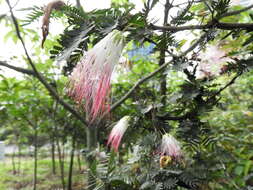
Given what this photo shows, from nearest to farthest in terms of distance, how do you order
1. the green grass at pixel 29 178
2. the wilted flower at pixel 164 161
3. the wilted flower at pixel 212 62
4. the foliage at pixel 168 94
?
the foliage at pixel 168 94 < the wilted flower at pixel 164 161 < the wilted flower at pixel 212 62 < the green grass at pixel 29 178

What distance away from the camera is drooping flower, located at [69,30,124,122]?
1.43ft

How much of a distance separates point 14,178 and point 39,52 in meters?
1.27

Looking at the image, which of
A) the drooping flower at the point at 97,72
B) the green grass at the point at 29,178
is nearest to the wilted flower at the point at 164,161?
the drooping flower at the point at 97,72

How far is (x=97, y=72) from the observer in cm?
46

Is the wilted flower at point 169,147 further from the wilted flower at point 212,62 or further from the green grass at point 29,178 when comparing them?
the green grass at point 29,178

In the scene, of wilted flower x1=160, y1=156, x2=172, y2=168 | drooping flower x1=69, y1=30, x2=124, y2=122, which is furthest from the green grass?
drooping flower x1=69, y1=30, x2=124, y2=122

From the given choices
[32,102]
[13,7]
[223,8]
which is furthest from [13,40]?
[223,8]

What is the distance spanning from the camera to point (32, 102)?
1.45 meters

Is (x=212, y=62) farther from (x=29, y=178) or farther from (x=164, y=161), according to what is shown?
(x=29, y=178)

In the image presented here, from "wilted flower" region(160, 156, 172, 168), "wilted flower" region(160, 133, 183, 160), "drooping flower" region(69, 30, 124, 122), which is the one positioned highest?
"drooping flower" region(69, 30, 124, 122)

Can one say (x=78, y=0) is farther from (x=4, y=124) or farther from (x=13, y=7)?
(x=4, y=124)

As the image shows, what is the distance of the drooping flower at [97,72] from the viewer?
44cm

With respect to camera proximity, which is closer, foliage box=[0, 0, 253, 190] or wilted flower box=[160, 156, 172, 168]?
foliage box=[0, 0, 253, 190]

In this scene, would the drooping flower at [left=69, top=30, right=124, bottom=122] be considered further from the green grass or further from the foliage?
the green grass
